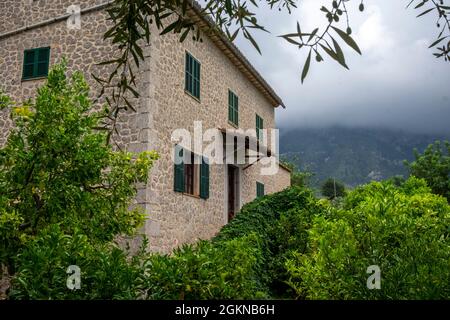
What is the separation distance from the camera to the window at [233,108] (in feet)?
47.6

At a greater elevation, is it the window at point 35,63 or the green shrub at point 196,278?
the window at point 35,63

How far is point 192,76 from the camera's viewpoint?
→ 1184 centimetres

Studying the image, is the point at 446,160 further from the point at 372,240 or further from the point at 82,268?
the point at 82,268

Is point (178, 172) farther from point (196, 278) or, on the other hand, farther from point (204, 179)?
point (196, 278)

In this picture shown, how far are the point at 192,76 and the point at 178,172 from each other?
9.22ft

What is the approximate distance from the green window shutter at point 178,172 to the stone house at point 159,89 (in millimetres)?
24

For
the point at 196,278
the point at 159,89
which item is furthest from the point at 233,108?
the point at 196,278

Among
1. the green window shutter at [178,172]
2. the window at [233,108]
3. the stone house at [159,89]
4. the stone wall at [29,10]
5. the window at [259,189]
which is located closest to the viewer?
the stone house at [159,89]

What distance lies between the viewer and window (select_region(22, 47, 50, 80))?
10.7 m

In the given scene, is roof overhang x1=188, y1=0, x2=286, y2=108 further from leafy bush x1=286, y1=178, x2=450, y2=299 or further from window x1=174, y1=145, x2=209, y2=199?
leafy bush x1=286, y1=178, x2=450, y2=299

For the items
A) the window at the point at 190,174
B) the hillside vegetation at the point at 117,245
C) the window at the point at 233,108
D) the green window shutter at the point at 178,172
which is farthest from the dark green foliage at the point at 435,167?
the hillside vegetation at the point at 117,245

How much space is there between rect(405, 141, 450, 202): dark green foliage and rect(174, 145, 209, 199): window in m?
18.1

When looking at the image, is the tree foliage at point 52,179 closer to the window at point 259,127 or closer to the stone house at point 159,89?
the stone house at point 159,89

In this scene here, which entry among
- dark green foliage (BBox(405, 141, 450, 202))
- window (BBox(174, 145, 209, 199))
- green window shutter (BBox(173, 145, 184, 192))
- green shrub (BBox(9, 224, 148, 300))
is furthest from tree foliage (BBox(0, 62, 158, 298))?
dark green foliage (BBox(405, 141, 450, 202))
